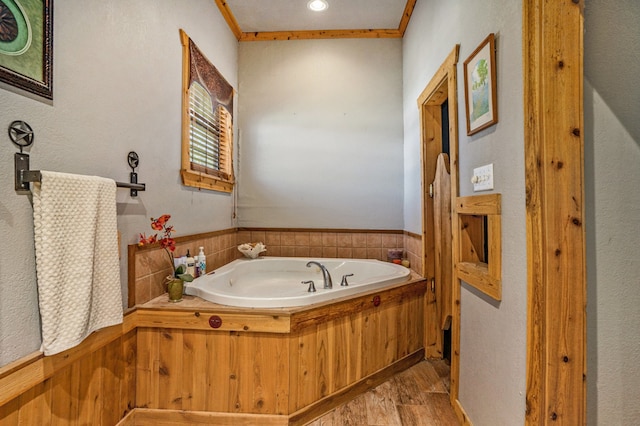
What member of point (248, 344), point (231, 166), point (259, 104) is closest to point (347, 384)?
point (248, 344)

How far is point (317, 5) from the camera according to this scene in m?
2.71

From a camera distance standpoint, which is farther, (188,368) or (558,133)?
(188,368)

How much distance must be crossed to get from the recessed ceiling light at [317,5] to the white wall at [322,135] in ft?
1.42

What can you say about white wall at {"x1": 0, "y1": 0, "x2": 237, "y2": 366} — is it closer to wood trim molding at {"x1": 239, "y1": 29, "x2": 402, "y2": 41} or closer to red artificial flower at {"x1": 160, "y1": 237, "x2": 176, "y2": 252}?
red artificial flower at {"x1": 160, "y1": 237, "x2": 176, "y2": 252}

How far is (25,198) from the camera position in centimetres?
109

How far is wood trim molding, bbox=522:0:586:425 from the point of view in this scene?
1052 millimetres

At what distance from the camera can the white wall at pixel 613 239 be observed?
1075 millimetres

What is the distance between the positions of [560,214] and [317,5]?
8.60 feet

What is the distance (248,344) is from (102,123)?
1.32 metres

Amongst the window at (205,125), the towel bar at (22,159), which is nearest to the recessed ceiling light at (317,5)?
the window at (205,125)

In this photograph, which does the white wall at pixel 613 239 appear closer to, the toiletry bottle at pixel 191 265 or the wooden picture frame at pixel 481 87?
the wooden picture frame at pixel 481 87

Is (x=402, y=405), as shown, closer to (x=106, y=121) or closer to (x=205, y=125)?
(x=106, y=121)

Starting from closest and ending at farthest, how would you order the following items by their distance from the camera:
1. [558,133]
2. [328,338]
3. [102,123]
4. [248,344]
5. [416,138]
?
[558,133] < [102,123] < [248,344] < [328,338] < [416,138]

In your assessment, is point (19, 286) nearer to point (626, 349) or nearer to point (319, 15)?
point (626, 349)
